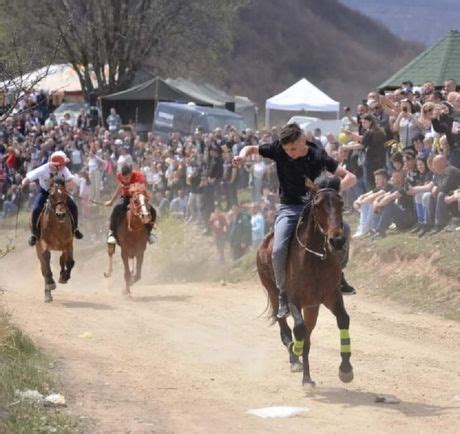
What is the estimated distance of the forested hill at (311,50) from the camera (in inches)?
2741

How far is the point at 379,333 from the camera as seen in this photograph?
635 inches

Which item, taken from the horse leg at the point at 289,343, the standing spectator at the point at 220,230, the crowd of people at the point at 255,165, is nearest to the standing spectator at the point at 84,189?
the crowd of people at the point at 255,165

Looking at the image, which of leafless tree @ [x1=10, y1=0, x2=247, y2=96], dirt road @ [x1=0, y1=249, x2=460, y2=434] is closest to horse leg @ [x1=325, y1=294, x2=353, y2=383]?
dirt road @ [x1=0, y1=249, x2=460, y2=434]

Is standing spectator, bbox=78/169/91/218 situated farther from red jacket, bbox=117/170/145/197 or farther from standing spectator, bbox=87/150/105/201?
red jacket, bbox=117/170/145/197

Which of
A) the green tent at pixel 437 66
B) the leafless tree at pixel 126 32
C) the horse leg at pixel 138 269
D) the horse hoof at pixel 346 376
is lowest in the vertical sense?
the horse leg at pixel 138 269

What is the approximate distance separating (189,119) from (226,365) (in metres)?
24.9

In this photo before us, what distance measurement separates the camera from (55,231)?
20.0 metres

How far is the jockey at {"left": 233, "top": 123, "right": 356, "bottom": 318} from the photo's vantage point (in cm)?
1163

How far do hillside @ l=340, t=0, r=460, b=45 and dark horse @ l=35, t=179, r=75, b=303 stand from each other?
53.8 meters

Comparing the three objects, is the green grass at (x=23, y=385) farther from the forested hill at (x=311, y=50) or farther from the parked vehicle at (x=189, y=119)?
the forested hill at (x=311, y=50)

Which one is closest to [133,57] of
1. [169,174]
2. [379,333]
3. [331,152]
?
[169,174]

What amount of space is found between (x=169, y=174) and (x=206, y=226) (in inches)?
116

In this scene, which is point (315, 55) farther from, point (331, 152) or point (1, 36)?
point (1, 36)

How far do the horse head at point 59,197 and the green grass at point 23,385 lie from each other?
5.72 metres
